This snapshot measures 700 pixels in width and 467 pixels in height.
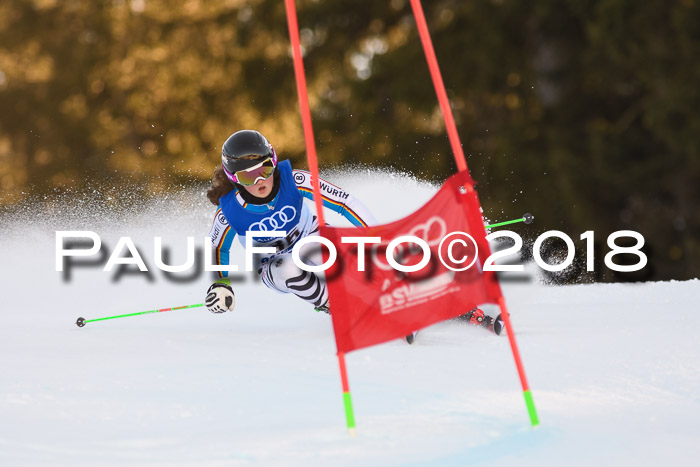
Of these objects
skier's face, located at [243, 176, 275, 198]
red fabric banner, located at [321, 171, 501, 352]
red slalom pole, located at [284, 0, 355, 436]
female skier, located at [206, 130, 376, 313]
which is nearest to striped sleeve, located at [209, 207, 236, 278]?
female skier, located at [206, 130, 376, 313]

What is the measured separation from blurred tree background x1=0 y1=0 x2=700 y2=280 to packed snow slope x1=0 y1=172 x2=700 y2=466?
24.5ft

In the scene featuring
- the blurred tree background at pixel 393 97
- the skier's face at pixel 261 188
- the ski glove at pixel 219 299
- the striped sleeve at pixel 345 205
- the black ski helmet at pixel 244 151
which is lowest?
the ski glove at pixel 219 299

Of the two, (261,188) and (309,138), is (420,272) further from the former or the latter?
(261,188)

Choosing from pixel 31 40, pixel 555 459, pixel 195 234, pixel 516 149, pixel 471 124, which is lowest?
pixel 555 459

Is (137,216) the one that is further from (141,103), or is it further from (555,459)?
(141,103)

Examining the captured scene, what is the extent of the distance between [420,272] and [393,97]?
12.5m

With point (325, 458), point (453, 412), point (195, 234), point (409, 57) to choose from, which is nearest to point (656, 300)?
point (453, 412)

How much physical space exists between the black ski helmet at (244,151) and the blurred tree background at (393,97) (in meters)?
9.03

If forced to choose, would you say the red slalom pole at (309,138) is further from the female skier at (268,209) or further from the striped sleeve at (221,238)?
the striped sleeve at (221,238)

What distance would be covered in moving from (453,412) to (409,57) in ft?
41.5

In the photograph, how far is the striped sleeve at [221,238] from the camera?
17.7 ft

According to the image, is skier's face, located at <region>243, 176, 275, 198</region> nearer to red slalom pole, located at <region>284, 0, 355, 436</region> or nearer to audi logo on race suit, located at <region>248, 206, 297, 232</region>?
audi logo on race suit, located at <region>248, 206, 297, 232</region>

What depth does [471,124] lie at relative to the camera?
1591 cm

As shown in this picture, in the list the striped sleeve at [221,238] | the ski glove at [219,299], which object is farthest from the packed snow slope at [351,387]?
the striped sleeve at [221,238]
